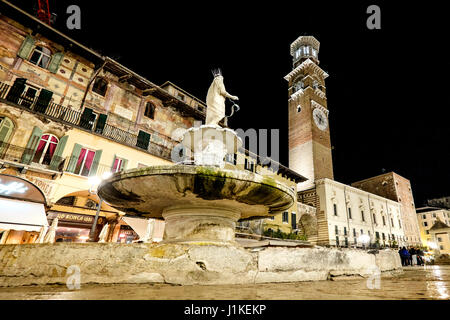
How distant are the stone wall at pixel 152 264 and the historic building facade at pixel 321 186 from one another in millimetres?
26498

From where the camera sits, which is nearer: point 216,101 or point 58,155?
point 216,101

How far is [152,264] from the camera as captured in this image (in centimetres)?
289

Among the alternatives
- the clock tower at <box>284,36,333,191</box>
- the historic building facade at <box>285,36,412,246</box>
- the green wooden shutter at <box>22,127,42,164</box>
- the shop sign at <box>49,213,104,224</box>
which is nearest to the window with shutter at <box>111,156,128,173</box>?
the shop sign at <box>49,213,104,224</box>

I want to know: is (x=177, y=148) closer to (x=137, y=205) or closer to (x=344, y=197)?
(x=137, y=205)

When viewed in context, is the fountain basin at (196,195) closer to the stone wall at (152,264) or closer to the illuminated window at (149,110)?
the stone wall at (152,264)

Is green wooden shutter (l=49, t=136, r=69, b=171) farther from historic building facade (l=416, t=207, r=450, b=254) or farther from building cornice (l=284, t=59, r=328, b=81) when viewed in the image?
historic building facade (l=416, t=207, r=450, b=254)

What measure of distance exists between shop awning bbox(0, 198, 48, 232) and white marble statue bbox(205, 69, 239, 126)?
869 centimetres

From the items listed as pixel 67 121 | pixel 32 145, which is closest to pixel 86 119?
pixel 67 121

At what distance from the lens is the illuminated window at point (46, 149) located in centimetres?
1184

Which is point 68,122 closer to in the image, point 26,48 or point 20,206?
point 20,206

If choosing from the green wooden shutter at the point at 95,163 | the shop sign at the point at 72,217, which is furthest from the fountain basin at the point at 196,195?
the shop sign at the point at 72,217

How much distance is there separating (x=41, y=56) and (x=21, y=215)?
396 inches

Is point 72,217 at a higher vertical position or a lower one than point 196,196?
higher
